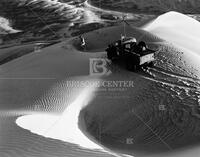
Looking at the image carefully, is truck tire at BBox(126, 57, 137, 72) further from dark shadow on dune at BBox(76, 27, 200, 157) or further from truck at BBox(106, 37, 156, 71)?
dark shadow on dune at BBox(76, 27, 200, 157)

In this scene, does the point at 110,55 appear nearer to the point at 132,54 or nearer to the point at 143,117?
the point at 132,54

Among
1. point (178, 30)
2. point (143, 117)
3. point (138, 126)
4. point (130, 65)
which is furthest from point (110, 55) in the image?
point (178, 30)

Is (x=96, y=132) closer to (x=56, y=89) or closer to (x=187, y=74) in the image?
(x=56, y=89)

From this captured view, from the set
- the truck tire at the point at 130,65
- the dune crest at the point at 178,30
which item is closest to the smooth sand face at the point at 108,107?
the truck tire at the point at 130,65

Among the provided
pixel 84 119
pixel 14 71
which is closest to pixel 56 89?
pixel 84 119

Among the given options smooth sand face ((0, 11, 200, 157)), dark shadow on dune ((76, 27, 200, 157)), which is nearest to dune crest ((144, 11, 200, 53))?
smooth sand face ((0, 11, 200, 157))

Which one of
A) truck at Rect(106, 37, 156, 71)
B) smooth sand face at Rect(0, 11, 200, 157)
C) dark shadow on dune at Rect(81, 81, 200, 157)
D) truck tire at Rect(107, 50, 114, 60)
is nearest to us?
smooth sand face at Rect(0, 11, 200, 157)
